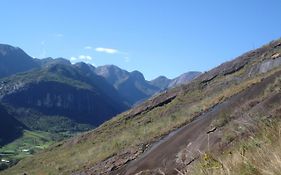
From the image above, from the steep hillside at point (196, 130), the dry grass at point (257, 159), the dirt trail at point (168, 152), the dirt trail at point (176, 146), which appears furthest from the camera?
the dirt trail at point (168, 152)

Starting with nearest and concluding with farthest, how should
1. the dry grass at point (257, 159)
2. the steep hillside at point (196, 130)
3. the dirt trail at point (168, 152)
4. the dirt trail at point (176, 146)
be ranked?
the dry grass at point (257, 159), the steep hillside at point (196, 130), the dirt trail at point (176, 146), the dirt trail at point (168, 152)

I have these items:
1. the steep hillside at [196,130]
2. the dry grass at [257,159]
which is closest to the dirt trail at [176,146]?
the steep hillside at [196,130]

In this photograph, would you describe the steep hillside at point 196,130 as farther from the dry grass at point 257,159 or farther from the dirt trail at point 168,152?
the dry grass at point 257,159

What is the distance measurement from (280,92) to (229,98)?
956cm

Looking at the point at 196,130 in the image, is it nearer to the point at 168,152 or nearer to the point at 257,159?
the point at 168,152

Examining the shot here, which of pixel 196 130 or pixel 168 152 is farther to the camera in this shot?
pixel 196 130

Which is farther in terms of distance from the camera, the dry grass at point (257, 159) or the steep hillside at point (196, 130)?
the steep hillside at point (196, 130)

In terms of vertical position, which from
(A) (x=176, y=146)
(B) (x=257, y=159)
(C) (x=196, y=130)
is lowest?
(A) (x=176, y=146)

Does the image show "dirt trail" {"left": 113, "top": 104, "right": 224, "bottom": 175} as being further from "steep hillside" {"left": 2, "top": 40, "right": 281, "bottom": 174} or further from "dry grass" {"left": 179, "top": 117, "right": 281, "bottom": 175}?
"dry grass" {"left": 179, "top": 117, "right": 281, "bottom": 175}

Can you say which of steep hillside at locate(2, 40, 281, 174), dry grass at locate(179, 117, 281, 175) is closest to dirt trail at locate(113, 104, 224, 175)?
steep hillside at locate(2, 40, 281, 174)

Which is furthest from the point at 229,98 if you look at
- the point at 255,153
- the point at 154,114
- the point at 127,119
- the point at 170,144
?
the point at 127,119

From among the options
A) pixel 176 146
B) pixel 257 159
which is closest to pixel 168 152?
pixel 176 146

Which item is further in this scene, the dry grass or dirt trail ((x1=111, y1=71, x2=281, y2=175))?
dirt trail ((x1=111, y1=71, x2=281, y2=175))

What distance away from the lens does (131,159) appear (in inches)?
1030
